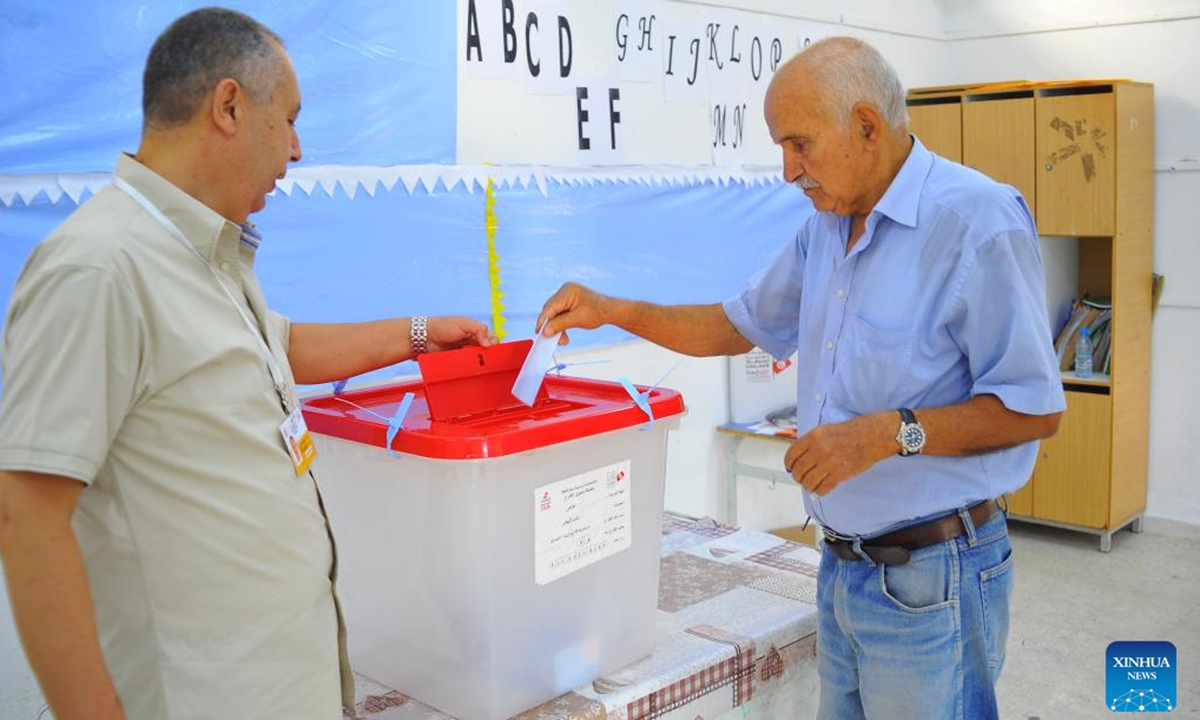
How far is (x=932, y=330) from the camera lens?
1543mm

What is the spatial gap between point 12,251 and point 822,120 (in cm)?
143

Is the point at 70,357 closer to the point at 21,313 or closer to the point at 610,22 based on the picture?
the point at 21,313

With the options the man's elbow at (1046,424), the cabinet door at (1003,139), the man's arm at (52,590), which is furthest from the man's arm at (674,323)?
the cabinet door at (1003,139)

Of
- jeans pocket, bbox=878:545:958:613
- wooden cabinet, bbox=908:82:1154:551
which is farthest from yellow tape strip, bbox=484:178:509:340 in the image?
wooden cabinet, bbox=908:82:1154:551

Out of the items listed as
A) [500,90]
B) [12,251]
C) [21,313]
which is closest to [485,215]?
[500,90]

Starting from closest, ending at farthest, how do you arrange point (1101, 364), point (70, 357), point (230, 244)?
point (70, 357), point (230, 244), point (1101, 364)

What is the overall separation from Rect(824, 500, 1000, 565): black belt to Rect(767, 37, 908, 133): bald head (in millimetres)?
585

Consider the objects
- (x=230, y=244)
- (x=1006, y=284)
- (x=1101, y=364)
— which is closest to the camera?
(x=230, y=244)

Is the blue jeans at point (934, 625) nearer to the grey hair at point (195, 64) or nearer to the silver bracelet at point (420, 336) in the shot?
the silver bracelet at point (420, 336)

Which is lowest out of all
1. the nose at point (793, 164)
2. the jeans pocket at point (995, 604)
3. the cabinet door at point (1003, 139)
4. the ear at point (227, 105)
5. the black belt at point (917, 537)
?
the jeans pocket at point (995, 604)

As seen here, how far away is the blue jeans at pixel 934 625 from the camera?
156 cm

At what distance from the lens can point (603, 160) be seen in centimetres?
325

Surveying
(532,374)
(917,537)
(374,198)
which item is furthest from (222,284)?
(374,198)

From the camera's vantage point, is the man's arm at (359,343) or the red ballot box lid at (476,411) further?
the man's arm at (359,343)
